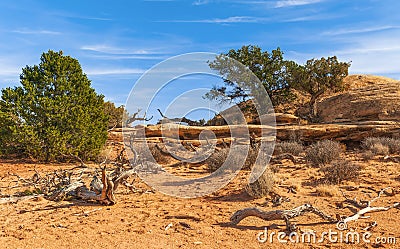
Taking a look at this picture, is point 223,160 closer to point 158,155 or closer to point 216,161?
point 216,161

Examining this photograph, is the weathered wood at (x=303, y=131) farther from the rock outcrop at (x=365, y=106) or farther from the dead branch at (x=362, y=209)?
the dead branch at (x=362, y=209)

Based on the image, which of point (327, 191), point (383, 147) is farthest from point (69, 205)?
point (383, 147)

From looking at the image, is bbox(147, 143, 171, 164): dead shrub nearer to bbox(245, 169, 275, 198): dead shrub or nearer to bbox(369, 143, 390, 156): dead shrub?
bbox(245, 169, 275, 198): dead shrub

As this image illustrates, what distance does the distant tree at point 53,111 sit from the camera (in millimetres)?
11844

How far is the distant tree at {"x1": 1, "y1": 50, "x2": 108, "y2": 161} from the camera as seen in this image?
38.9ft

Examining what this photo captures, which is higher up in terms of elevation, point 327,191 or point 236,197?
point 327,191

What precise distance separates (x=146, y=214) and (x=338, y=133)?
11.9m

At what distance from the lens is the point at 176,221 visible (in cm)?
539

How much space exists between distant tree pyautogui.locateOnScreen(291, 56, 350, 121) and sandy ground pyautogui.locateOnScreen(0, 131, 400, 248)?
1654cm

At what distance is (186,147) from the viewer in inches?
579

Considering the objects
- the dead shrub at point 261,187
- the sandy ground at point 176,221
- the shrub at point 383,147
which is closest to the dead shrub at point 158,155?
the sandy ground at point 176,221

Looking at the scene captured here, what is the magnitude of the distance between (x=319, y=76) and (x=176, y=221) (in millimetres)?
21628

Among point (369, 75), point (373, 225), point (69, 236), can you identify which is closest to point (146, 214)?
point (69, 236)

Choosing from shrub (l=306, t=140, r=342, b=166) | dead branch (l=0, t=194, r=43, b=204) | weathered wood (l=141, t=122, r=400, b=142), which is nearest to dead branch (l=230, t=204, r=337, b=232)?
dead branch (l=0, t=194, r=43, b=204)
